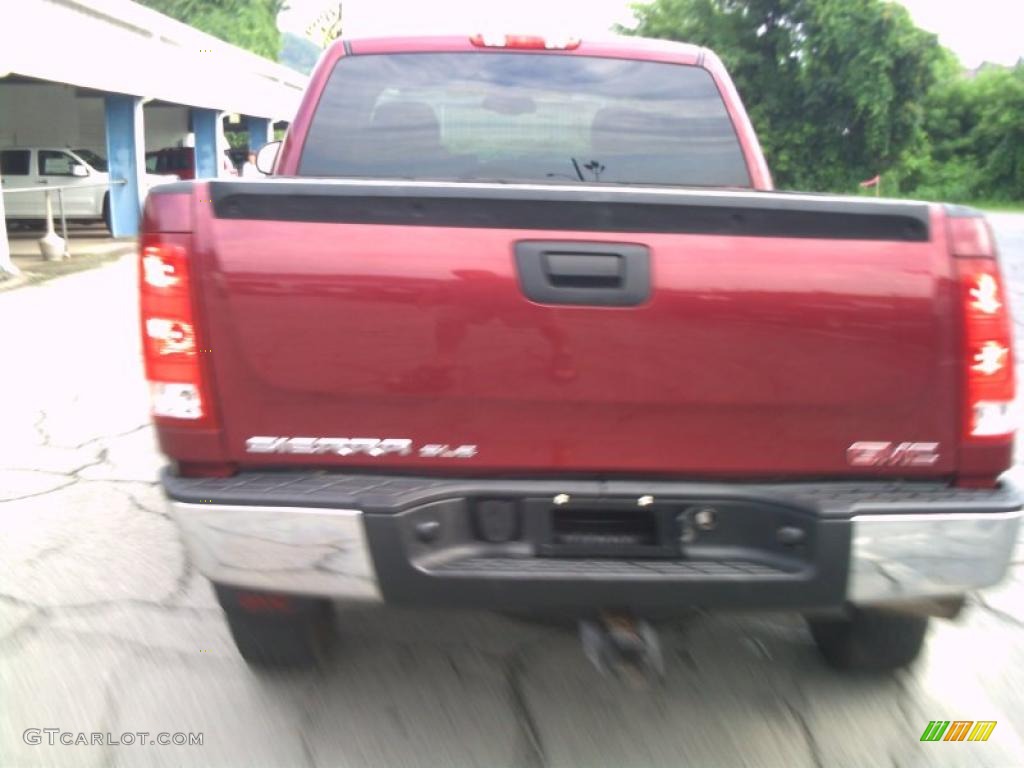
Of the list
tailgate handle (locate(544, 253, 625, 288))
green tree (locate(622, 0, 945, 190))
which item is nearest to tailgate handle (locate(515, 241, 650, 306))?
tailgate handle (locate(544, 253, 625, 288))

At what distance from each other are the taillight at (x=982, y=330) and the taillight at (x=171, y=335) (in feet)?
6.23

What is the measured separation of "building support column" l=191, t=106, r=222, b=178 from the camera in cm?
2428

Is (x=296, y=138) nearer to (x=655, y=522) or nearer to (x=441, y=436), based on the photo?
(x=441, y=436)

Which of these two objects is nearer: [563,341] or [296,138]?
[563,341]

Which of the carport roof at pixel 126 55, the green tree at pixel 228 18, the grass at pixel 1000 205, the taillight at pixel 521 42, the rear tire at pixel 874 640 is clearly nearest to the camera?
the rear tire at pixel 874 640

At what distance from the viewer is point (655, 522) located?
103 inches

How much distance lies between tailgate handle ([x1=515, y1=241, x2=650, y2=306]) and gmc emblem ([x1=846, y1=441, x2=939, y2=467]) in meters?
0.67

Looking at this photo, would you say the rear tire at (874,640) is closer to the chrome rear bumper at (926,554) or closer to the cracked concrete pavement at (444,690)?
the cracked concrete pavement at (444,690)

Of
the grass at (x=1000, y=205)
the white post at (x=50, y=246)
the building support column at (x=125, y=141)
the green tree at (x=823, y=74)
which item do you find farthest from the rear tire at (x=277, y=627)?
the grass at (x=1000, y=205)

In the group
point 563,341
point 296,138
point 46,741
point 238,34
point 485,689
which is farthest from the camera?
point 238,34

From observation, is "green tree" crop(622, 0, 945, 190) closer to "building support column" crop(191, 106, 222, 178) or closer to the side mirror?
"building support column" crop(191, 106, 222, 178)

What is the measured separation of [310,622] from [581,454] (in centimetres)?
114

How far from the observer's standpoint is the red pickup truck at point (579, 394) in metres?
2.50

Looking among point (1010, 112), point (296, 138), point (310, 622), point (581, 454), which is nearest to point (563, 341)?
point (581, 454)
